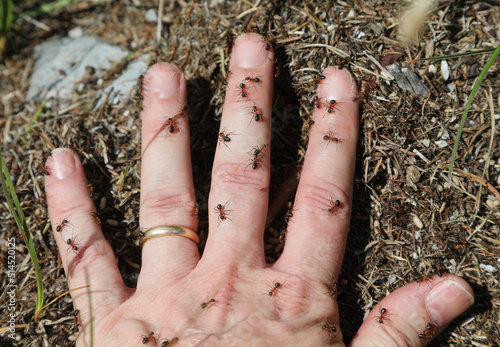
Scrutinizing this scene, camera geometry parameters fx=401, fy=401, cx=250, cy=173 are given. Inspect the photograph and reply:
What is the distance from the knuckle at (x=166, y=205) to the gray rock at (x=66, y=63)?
233 centimetres

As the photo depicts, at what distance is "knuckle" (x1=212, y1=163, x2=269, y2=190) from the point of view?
3.94 meters

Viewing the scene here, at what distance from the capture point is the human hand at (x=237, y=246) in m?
3.56

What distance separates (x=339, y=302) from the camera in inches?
162

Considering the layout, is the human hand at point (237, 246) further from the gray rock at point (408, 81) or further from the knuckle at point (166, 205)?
the gray rock at point (408, 81)

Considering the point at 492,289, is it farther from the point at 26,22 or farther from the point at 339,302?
the point at 26,22

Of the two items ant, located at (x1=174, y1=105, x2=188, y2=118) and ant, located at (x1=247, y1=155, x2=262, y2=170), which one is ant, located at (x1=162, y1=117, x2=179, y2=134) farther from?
ant, located at (x1=247, y1=155, x2=262, y2=170)

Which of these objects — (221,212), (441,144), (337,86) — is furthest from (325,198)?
(441,144)

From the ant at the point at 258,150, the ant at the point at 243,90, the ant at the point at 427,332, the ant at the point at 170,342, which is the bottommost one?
the ant at the point at 427,332

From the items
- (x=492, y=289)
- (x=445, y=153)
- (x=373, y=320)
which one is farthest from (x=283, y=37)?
(x=492, y=289)

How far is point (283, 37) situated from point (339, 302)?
9.64ft

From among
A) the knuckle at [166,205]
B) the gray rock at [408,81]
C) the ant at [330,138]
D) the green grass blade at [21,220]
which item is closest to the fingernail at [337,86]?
the ant at [330,138]

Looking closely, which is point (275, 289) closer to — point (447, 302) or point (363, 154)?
point (447, 302)

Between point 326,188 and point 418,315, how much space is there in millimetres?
1409

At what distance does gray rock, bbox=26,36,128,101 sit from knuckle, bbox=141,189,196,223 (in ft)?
7.65
